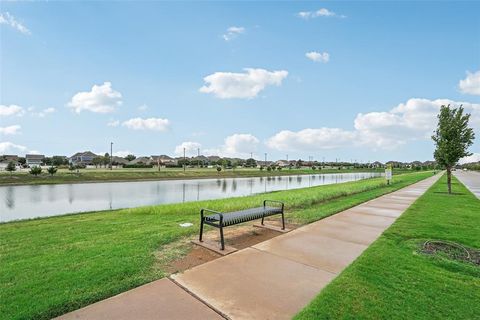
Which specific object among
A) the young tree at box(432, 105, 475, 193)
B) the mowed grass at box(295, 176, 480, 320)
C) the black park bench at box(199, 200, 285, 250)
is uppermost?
the young tree at box(432, 105, 475, 193)

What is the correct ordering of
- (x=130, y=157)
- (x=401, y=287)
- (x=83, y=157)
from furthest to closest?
(x=83, y=157), (x=130, y=157), (x=401, y=287)

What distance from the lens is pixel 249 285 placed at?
3.76 m

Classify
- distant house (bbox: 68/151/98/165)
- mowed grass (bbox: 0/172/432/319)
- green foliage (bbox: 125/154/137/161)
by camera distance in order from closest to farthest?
mowed grass (bbox: 0/172/432/319), green foliage (bbox: 125/154/137/161), distant house (bbox: 68/151/98/165)

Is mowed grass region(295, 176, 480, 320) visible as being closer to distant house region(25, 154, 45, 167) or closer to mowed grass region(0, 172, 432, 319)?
mowed grass region(0, 172, 432, 319)

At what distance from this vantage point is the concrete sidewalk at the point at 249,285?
3084 millimetres

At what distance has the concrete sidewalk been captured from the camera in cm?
308

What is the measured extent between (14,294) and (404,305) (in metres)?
4.78

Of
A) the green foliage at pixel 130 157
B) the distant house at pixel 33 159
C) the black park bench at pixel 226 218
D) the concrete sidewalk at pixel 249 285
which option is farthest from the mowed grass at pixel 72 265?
the distant house at pixel 33 159

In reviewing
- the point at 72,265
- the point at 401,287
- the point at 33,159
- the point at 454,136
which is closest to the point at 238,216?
the point at 72,265

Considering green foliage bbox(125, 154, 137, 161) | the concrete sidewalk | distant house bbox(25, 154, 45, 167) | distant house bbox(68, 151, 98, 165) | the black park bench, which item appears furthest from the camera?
distant house bbox(68, 151, 98, 165)

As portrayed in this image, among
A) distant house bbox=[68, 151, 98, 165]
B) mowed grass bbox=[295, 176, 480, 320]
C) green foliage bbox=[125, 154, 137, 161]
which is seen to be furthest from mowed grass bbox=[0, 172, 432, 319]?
distant house bbox=[68, 151, 98, 165]

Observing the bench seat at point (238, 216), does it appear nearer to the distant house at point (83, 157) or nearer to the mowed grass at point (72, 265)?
the mowed grass at point (72, 265)

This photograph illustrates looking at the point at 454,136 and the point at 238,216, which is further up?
the point at 454,136

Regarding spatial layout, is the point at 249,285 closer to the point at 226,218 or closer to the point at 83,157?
the point at 226,218
